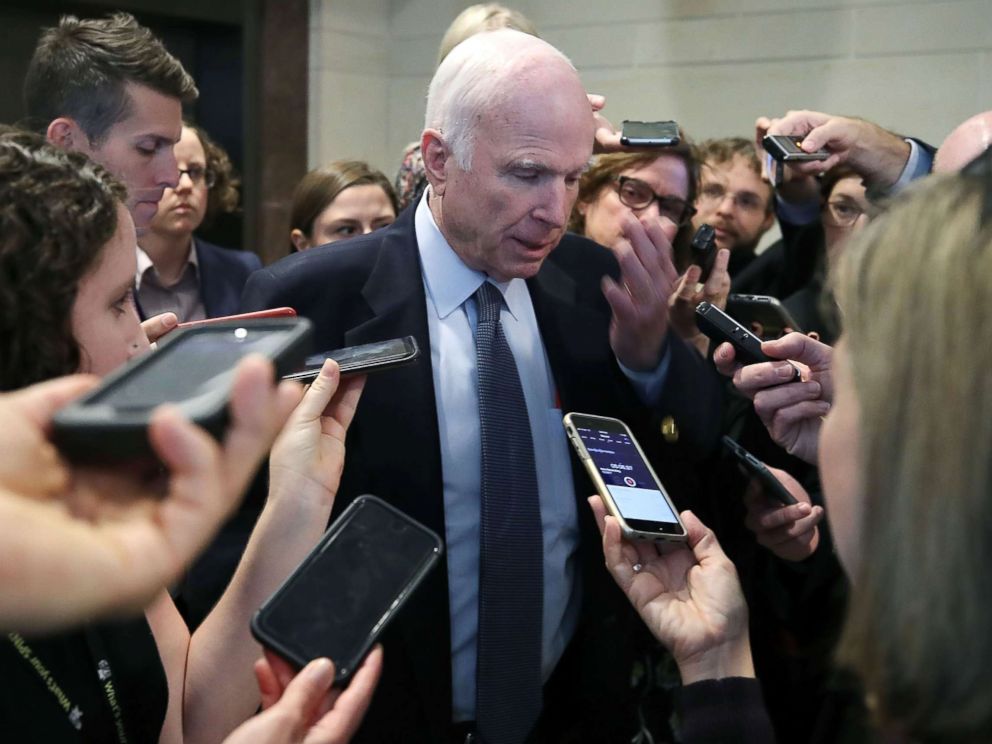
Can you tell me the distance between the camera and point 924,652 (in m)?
0.85

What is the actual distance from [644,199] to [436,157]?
0.82m

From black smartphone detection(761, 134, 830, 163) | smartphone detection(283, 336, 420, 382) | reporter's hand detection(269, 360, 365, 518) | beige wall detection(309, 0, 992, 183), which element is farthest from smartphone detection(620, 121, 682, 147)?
beige wall detection(309, 0, 992, 183)

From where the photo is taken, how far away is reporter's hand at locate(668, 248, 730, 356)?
92.4 inches

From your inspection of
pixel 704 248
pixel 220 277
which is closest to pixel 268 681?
pixel 704 248

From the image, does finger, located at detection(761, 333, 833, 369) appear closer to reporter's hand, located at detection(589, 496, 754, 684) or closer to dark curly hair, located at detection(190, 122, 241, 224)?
reporter's hand, located at detection(589, 496, 754, 684)

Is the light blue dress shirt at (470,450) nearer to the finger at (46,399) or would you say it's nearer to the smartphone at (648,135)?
the smartphone at (648,135)

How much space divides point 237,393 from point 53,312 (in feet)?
1.29

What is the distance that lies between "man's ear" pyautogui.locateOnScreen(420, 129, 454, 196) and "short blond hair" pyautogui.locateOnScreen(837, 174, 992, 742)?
3.89 feet

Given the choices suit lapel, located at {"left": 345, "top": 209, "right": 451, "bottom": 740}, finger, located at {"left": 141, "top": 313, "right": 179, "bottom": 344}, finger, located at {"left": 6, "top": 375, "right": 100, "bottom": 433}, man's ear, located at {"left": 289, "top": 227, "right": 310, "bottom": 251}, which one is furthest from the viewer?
man's ear, located at {"left": 289, "top": 227, "right": 310, "bottom": 251}

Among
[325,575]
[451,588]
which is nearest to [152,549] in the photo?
[325,575]

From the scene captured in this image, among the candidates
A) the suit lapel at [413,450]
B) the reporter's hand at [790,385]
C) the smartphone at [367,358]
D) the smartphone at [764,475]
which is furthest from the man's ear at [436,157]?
the smartphone at [764,475]

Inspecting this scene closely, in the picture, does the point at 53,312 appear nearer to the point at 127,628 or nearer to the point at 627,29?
the point at 127,628

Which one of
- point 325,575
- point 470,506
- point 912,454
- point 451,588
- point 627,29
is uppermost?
point 627,29

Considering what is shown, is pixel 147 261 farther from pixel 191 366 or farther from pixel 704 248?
pixel 191 366
